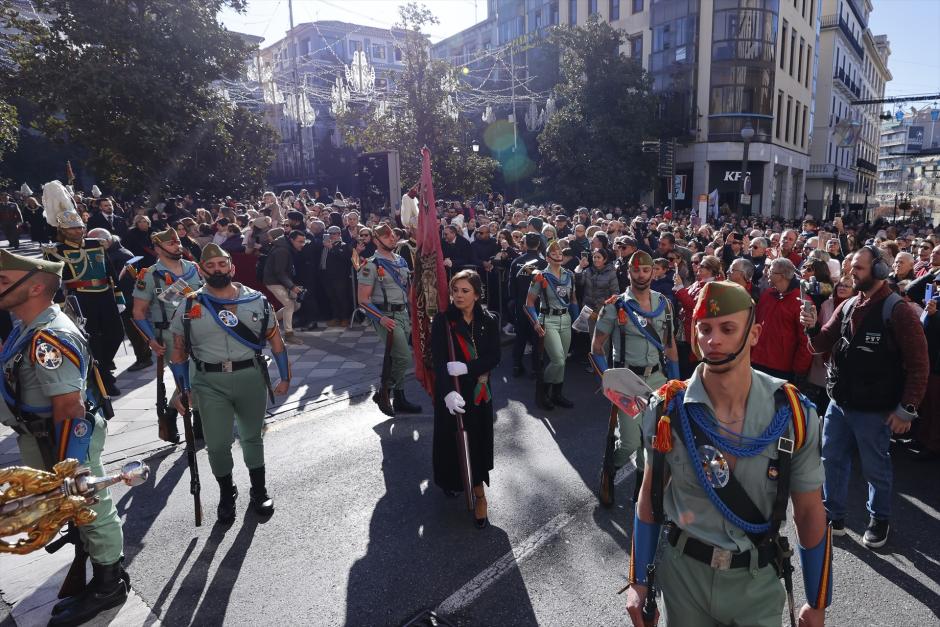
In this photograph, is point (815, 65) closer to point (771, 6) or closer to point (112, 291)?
point (771, 6)

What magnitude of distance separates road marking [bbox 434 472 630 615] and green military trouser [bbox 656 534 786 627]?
1.74 m

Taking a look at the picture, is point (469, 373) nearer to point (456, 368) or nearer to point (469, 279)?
point (456, 368)

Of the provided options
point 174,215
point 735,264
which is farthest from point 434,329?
point 174,215

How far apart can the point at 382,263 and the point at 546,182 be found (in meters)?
24.8

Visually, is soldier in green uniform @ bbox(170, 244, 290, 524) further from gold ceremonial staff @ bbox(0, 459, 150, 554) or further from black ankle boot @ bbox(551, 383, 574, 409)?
black ankle boot @ bbox(551, 383, 574, 409)

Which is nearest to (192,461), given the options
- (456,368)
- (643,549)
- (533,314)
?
(456,368)

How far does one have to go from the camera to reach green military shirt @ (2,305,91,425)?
3.27m

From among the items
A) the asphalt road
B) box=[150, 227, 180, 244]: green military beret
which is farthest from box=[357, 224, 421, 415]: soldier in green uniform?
box=[150, 227, 180, 244]: green military beret

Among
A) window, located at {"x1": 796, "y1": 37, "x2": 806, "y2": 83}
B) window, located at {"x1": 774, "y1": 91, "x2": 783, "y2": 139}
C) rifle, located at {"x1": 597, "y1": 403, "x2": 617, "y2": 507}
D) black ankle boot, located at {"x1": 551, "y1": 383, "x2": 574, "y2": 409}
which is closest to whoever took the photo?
rifle, located at {"x1": 597, "y1": 403, "x2": 617, "y2": 507}

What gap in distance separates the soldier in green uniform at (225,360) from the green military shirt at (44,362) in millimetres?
1064

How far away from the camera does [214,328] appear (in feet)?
14.8

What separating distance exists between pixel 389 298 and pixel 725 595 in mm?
5279

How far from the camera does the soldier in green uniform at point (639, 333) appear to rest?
4938mm

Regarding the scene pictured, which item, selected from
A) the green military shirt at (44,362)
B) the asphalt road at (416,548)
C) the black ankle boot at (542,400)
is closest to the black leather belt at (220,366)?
the green military shirt at (44,362)
